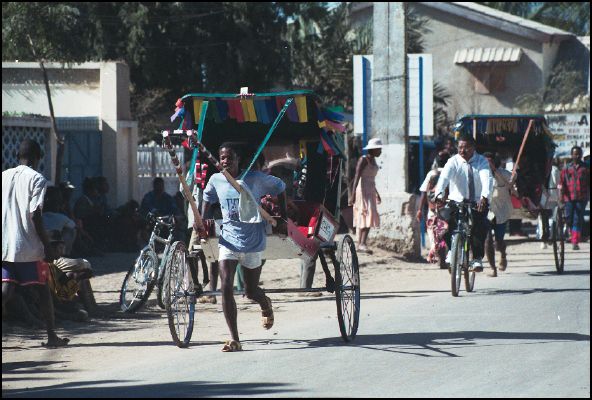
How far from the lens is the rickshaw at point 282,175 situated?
9828 millimetres

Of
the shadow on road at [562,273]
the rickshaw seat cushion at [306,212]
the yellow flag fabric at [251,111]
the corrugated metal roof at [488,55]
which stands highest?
the corrugated metal roof at [488,55]

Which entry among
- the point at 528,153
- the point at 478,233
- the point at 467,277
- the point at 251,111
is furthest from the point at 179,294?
the point at 528,153

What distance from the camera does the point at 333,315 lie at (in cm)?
1234

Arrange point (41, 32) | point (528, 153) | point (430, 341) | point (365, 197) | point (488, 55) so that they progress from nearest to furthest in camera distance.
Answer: point (430, 341), point (365, 197), point (528, 153), point (41, 32), point (488, 55)

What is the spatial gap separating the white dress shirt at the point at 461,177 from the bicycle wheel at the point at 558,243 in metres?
3.16

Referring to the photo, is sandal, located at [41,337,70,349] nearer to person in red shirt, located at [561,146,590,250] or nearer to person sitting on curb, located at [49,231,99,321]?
person sitting on curb, located at [49,231,99,321]

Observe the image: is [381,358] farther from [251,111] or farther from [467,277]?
[467,277]

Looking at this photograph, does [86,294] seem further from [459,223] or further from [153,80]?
[153,80]

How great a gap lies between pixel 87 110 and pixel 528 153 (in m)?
8.41

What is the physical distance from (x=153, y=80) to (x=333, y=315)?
21.0 metres

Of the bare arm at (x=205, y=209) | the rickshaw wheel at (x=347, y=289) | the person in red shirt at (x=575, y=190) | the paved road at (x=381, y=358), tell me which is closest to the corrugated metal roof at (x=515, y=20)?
the person in red shirt at (x=575, y=190)

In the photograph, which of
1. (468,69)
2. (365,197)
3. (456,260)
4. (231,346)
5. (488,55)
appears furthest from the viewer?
(468,69)

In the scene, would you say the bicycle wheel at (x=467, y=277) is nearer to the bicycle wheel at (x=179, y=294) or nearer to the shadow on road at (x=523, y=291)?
the shadow on road at (x=523, y=291)

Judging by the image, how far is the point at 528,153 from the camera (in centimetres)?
1966
